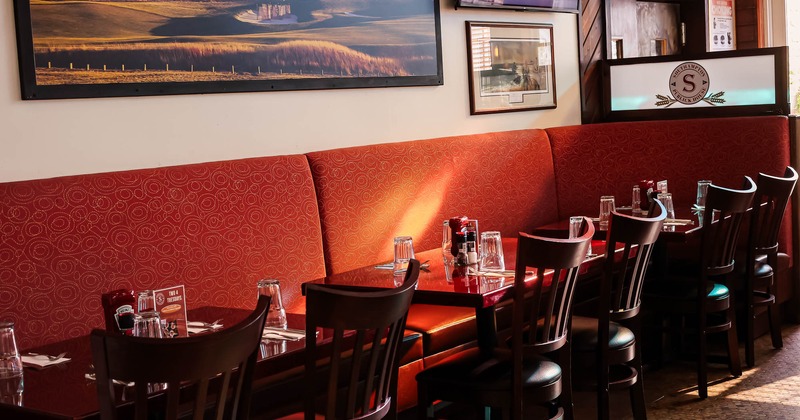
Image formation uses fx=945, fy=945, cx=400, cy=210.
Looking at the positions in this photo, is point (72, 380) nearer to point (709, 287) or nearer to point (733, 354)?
point (709, 287)

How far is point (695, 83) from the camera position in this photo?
6.01 meters

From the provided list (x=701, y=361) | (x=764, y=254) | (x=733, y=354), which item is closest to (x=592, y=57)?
(x=764, y=254)

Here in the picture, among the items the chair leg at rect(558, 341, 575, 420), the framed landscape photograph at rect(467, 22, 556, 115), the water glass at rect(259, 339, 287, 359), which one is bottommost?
the chair leg at rect(558, 341, 575, 420)

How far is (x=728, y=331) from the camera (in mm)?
4652

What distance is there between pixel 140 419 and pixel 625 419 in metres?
2.77

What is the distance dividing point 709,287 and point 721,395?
0.51m

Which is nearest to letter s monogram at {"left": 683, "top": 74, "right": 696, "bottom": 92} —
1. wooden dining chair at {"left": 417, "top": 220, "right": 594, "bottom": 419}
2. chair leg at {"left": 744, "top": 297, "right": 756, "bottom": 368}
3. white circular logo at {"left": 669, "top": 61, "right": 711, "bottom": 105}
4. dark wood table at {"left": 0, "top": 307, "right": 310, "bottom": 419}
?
white circular logo at {"left": 669, "top": 61, "right": 711, "bottom": 105}

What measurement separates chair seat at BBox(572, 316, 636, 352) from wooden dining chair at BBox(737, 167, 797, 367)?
1.20m

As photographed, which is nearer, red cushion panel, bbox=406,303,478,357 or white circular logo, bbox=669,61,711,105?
red cushion panel, bbox=406,303,478,357

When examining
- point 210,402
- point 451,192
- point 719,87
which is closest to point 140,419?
point 210,402

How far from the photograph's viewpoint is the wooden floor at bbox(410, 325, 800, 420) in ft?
13.7

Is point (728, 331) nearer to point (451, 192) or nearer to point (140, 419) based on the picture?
point (451, 192)

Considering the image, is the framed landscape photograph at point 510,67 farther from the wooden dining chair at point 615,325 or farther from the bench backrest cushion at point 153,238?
the wooden dining chair at point 615,325

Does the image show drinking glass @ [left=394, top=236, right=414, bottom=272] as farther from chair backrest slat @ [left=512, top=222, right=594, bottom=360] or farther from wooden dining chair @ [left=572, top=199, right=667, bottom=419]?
wooden dining chair @ [left=572, top=199, right=667, bottom=419]
